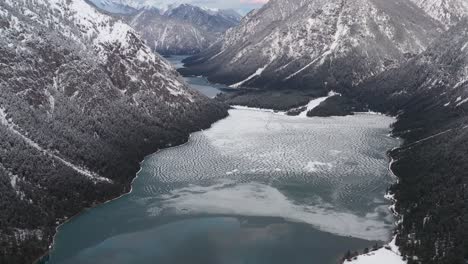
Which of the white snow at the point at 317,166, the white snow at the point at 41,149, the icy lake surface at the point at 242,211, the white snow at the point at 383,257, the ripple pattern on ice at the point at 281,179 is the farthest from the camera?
the white snow at the point at 317,166

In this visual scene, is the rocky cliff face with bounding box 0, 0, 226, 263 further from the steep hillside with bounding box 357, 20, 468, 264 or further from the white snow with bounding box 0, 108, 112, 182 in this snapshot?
the steep hillside with bounding box 357, 20, 468, 264

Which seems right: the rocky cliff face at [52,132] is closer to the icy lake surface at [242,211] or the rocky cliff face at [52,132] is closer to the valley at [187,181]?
the valley at [187,181]

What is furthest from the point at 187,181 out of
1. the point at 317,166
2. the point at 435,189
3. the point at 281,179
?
the point at 435,189

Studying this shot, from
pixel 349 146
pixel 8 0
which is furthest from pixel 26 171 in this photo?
pixel 349 146

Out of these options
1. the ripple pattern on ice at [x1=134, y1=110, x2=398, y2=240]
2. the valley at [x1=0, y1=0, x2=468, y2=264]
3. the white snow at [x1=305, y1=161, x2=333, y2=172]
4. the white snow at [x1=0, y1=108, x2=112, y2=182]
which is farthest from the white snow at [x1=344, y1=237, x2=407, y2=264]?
the white snow at [x1=0, y1=108, x2=112, y2=182]

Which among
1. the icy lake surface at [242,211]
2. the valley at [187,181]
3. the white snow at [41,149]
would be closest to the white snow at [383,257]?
the valley at [187,181]

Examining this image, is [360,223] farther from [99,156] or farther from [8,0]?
[8,0]

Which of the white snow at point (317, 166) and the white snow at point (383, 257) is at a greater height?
the white snow at point (317, 166)
